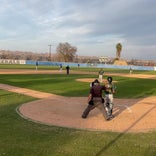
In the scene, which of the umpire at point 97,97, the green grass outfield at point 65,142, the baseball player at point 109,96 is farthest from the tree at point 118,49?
the green grass outfield at point 65,142

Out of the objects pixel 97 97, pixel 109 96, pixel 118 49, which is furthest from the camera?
pixel 118 49

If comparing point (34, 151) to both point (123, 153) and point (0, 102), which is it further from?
point (0, 102)

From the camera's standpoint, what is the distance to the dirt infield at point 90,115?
12.0 metres

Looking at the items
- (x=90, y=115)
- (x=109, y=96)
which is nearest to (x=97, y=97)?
(x=109, y=96)

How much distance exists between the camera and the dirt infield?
39.5 feet

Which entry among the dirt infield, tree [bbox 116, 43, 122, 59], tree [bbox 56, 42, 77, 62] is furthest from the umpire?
tree [bbox 56, 42, 77, 62]

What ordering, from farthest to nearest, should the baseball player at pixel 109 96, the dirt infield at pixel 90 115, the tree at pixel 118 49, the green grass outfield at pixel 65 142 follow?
1. the tree at pixel 118 49
2. the baseball player at pixel 109 96
3. the dirt infield at pixel 90 115
4. the green grass outfield at pixel 65 142

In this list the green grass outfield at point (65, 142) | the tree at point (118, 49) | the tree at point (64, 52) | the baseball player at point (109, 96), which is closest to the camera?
the green grass outfield at point (65, 142)

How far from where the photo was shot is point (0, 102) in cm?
1725

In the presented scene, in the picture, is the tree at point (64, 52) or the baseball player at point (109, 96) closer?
the baseball player at point (109, 96)

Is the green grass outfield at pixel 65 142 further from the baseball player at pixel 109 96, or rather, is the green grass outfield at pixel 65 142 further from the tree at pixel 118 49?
the tree at pixel 118 49

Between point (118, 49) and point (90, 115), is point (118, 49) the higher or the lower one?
the higher one

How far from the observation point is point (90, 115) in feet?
46.4

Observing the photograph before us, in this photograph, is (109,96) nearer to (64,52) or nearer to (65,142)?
(65,142)
